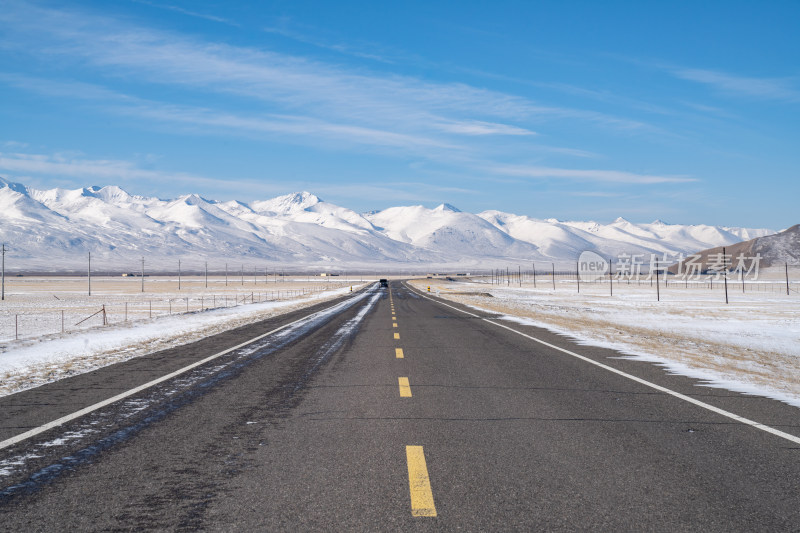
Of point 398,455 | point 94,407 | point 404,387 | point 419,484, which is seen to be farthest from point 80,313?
point 419,484

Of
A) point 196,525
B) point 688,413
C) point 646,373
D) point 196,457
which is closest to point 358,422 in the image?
point 196,457

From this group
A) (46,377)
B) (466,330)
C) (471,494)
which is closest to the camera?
(471,494)

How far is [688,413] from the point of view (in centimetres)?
862

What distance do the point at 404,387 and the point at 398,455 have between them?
4268 mm

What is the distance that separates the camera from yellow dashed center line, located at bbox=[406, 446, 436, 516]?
496 cm

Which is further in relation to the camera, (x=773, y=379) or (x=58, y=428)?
(x=773, y=379)

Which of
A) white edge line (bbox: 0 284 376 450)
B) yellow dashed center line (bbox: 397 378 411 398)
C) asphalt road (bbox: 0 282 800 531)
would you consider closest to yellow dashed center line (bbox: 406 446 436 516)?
asphalt road (bbox: 0 282 800 531)

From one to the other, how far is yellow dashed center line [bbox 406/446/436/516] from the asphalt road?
2cm

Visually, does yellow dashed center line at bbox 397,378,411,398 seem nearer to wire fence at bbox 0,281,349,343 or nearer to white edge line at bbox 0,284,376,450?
white edge line at bbox 0,284,376,450

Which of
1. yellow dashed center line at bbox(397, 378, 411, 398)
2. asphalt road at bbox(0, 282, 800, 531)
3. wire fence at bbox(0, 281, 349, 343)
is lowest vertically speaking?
wire fence at bbox(0, 281, 349, 343)

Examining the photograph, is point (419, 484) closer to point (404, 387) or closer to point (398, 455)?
point (398, 455)

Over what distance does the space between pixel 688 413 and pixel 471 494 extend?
468 centimetres

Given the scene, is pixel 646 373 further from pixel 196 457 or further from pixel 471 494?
pixel 196 457

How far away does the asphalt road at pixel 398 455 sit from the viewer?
485 cm
